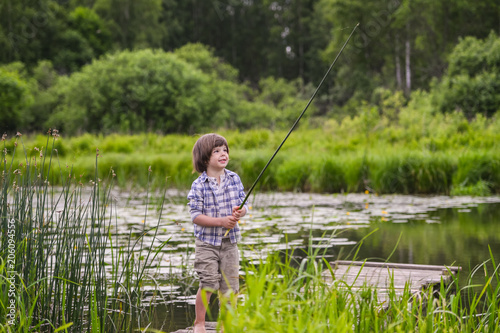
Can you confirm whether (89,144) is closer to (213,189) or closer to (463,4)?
(213,189)

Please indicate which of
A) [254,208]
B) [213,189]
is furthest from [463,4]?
[213,189]

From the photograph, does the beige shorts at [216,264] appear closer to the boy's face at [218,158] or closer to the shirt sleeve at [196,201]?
the shirt sleeve at [196,201]

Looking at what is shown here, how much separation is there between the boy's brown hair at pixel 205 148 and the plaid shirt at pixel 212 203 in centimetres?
6

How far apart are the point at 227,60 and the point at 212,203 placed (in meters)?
→ 49.0

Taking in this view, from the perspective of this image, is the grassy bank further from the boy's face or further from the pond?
the boy's face

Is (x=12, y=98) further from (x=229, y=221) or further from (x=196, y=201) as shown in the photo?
(x=229, y=221)

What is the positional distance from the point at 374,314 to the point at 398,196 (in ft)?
27.7

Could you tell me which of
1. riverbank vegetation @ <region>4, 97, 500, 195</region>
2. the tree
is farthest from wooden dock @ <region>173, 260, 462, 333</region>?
the tree

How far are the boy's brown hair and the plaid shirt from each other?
2.5 inches

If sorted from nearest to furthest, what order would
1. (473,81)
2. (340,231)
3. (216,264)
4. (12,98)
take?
(216,264), (340,231), (473,81), (12,98)

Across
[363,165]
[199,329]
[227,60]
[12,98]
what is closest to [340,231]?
[199,329]

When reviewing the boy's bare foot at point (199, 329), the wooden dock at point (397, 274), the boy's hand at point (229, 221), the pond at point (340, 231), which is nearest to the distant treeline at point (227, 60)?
the pond at point (340, 231)

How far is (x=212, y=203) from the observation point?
10.9 feet

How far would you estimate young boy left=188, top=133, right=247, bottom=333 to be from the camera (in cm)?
325
